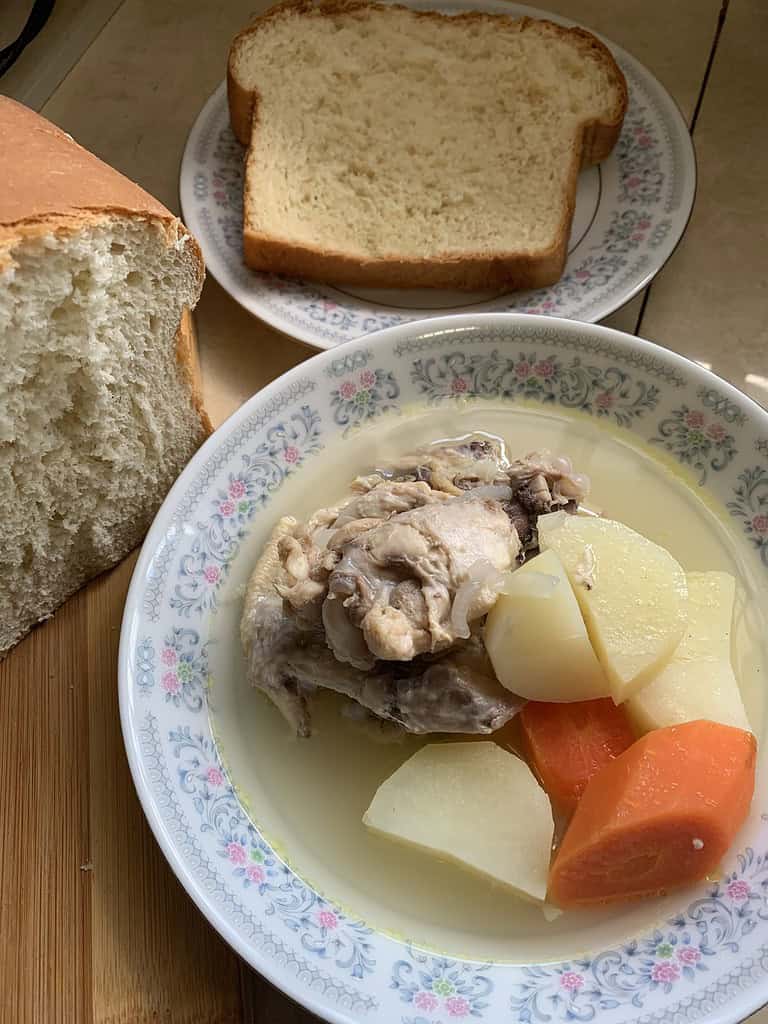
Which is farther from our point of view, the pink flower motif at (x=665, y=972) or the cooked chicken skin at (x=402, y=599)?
the cooked chicken skin at (x=402, y=599)

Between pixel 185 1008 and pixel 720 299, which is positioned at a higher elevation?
pixel 720 299

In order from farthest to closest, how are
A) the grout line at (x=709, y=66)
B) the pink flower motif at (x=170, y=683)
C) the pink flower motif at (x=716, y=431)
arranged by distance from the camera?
the grout line at (x=709, y=66)
the pink flower motif at (x=716, y=431)
the pink flower motif at (x=170, y=683)

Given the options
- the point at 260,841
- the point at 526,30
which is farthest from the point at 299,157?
the point at 260,841

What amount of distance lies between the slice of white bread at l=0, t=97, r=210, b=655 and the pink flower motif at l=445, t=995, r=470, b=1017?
1.08m

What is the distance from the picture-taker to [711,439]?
190 centimetres

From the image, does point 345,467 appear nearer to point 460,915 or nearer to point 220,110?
point 460,915

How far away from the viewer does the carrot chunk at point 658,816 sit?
1445mm

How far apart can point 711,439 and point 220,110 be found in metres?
1.56

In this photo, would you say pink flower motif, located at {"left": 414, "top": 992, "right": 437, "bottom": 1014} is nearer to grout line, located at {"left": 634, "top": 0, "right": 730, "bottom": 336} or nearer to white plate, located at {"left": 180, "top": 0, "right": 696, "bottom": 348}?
white plate, located at {"left": 180, "top": 0, "right": 696, "bottom": 348}

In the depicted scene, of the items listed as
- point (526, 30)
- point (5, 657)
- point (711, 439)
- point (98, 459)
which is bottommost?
point (5, 657)

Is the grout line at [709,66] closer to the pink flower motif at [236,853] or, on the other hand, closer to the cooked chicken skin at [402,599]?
the cooked chicken skin at [402,599]

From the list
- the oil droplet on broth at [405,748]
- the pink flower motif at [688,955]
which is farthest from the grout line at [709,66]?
the pink flower motif at [688,955]

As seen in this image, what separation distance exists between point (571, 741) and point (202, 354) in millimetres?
1244

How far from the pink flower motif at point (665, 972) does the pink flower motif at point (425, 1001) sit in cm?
32
